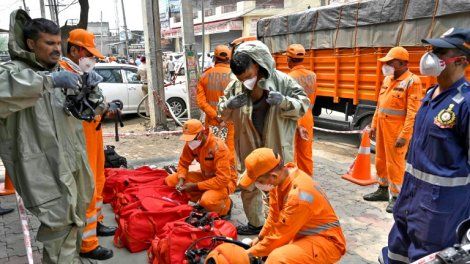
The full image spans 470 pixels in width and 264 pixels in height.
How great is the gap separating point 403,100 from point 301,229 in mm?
2448

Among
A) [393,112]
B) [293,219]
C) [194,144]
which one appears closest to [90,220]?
[194,144]

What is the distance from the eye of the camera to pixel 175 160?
7121 mm

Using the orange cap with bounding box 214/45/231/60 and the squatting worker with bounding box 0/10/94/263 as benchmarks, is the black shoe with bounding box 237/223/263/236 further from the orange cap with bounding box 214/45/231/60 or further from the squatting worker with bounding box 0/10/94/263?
the orange cap with bounding box 214/45/231/60

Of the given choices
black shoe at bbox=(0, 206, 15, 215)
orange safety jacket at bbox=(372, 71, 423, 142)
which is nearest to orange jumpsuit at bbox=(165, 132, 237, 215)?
orange safety jacket at bbox=(372, 71, 423, 142)

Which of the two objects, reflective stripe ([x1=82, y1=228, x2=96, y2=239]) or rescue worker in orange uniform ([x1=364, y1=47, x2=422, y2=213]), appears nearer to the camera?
reflective stripe ([x1=82, y1=228, x2=96, y2=239])

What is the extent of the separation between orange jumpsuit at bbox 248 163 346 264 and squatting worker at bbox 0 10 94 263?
4.32 ft

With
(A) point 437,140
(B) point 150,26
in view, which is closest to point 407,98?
(A) point 437,140

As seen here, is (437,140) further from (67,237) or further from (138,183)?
(138,183)

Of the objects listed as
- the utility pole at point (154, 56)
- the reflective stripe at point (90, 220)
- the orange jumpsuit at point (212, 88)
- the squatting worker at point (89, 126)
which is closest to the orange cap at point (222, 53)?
the orange jumpsuit at point (212, 88)

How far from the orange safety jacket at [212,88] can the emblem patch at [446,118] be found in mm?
3670

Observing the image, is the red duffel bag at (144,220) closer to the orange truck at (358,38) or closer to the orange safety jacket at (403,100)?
the orange safety jacket at (403,100)

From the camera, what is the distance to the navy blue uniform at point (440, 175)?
7.25 feet

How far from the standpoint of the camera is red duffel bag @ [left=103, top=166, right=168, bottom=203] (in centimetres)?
477

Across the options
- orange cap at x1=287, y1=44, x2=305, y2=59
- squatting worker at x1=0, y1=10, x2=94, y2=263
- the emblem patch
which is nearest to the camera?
the emblem patch
